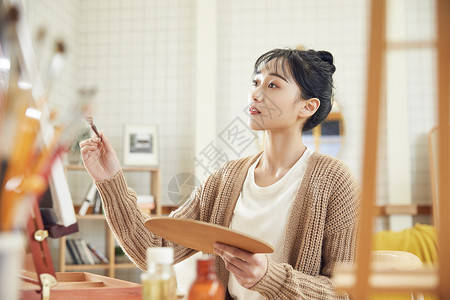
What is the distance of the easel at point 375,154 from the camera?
1.86ft

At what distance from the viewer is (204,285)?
67cm

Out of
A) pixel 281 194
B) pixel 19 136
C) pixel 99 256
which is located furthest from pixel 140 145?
pixel 19 136

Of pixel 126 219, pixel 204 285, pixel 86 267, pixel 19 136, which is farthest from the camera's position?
pixel 86 267

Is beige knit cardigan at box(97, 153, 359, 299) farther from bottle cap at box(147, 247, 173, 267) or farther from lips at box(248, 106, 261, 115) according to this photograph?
bottle cap at box(147, 247, 173, 267)

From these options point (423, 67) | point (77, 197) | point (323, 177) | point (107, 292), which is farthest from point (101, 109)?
point (107, 292)

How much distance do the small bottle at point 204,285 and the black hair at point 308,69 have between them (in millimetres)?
1086

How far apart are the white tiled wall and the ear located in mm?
2601

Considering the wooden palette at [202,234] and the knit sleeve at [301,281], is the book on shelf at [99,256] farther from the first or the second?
the wooden palette at [202,234]

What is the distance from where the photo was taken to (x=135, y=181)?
4387 mm

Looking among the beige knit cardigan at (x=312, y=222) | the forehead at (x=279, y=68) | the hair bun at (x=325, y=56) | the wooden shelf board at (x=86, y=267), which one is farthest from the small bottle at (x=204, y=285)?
the wooden shelf board at (x=86, y=267)

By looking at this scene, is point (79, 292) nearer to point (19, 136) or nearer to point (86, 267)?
point (19, 136)

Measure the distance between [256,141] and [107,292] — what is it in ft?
11.3

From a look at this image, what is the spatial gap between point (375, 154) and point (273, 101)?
106cm

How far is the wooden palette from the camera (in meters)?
0.87
